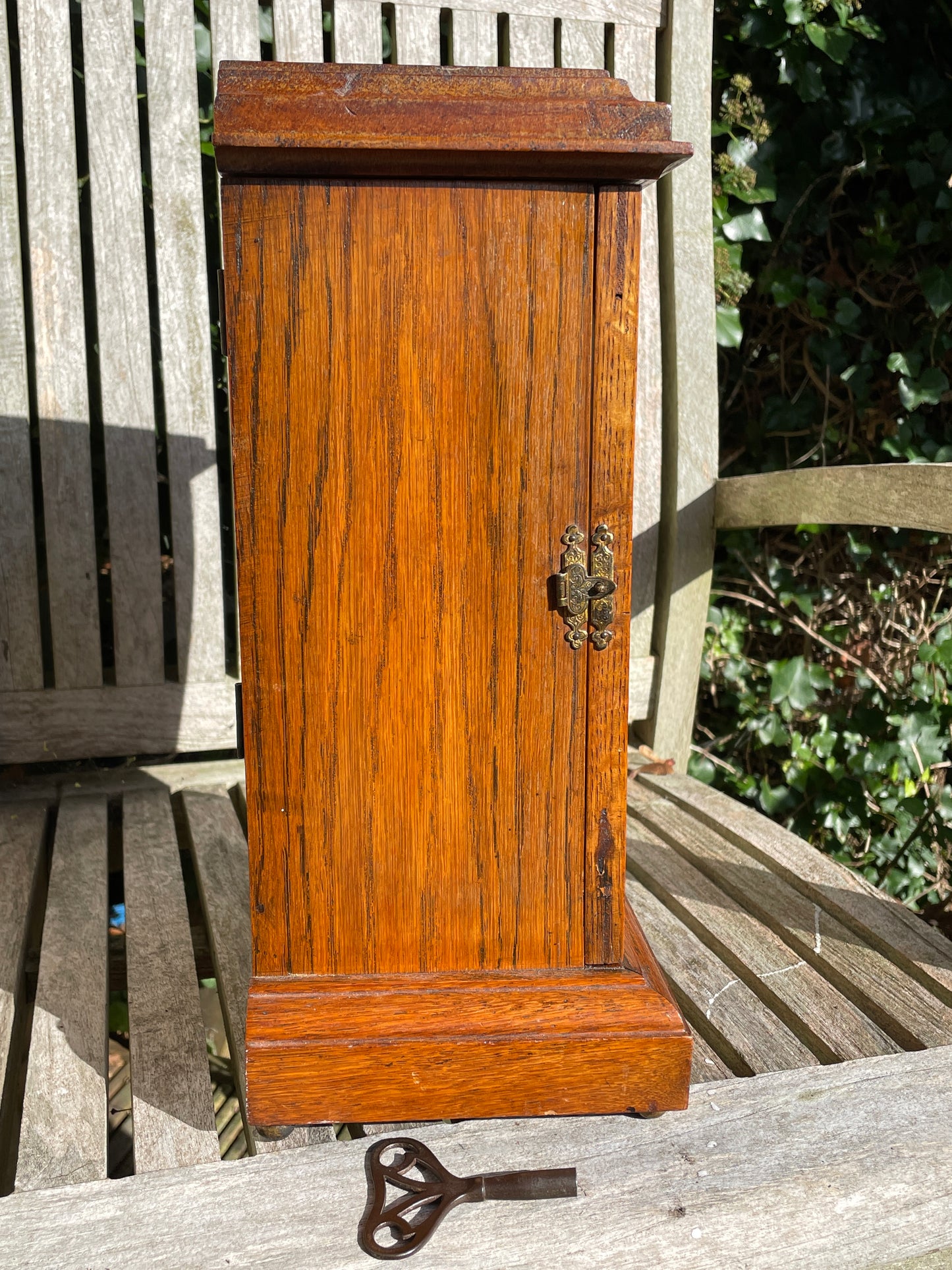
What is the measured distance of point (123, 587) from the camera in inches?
84.9

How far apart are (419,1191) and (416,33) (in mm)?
2089

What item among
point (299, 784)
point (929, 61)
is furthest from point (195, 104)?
Answer: point (929, 61)

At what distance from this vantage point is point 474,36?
7.02ft

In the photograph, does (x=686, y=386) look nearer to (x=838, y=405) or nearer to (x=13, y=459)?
(x=838, y=405)

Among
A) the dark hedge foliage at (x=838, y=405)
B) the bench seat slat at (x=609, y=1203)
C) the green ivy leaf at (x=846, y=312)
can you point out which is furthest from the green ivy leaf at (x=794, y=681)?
the bench seat slat at (x=609, y=1203)

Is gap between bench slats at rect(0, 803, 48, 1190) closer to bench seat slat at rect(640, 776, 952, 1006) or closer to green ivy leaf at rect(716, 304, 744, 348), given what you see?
bench seat slat at rect(640, 776, 952, 1006)

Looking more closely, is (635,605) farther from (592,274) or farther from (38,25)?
(38,25)

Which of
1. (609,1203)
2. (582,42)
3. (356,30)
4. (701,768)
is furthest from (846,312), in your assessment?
(609,1203)

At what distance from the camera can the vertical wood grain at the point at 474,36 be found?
213 centimetres

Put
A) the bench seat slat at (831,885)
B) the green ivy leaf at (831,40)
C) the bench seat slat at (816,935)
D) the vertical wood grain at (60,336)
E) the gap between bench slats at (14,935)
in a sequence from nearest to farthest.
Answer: the gap between bench slats at (14,935) → the bench seat slat at (816,935) → the bench seat slat at (831,885) → the vertical wood grain at (60,336) → the green ivy leaf at (831,40)

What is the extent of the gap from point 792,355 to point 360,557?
195 cm

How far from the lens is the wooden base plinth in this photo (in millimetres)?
1159

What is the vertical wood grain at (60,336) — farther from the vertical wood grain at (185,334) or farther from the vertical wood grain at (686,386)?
the vertical wood grain at (686,386)

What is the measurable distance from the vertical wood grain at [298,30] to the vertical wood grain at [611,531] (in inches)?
51.4
